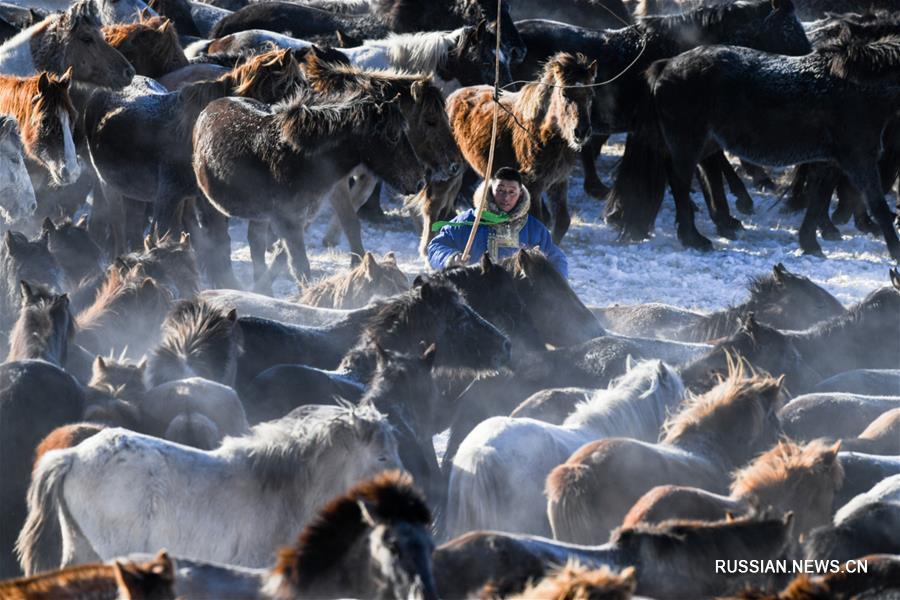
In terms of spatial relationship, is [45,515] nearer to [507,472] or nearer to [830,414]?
[507,472]

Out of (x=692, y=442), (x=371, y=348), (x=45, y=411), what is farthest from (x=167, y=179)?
(x=692, y=442)

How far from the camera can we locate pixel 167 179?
1146 centimetres

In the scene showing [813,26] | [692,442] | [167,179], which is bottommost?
[692,442]

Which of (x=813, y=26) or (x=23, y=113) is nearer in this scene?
(x=23, y=113)

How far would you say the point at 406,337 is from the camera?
24.9 ft

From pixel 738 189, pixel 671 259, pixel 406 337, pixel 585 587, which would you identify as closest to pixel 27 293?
pixel 406 337

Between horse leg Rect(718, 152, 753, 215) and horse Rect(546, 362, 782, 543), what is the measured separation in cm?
849

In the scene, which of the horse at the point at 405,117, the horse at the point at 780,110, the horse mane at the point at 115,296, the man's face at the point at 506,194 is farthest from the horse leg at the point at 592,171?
the horse mane at the point at 115,296

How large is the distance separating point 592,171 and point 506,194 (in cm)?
589

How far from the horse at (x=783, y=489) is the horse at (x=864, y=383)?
2257 millimetres

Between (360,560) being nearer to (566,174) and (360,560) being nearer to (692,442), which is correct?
(692,442)

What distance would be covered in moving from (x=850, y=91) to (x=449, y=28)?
5174 millimetres

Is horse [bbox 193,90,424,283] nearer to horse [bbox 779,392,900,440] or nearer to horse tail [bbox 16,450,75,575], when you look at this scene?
horse [bbox 779,392,900,440]

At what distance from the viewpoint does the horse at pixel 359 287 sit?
920 centimetres
